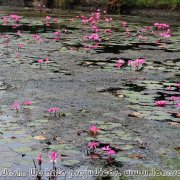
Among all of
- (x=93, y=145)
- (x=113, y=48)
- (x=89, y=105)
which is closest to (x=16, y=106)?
(x=89, y=105)

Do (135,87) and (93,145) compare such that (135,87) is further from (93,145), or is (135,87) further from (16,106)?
(93,145)

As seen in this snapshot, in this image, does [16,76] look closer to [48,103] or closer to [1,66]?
[1,66]

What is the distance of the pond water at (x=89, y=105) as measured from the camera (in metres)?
3.51

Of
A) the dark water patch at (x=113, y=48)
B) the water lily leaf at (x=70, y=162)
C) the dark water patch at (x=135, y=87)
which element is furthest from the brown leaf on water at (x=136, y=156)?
the dark water patch at (x=113, y=48)

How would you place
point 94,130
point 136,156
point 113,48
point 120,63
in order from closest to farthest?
point 136,156, point 94,130, point 120,63, point 113,48

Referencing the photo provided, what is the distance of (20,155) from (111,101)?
196 centimetres

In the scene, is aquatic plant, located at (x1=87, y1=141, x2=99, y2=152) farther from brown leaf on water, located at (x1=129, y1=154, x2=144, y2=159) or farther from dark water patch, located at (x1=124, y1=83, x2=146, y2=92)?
dark water patch, located at (x1=124, y1=83, x2=146, y2=92)

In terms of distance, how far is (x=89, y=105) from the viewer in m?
5.07

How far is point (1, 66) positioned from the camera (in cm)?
717

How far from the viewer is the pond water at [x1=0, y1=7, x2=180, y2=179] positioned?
11.5ft

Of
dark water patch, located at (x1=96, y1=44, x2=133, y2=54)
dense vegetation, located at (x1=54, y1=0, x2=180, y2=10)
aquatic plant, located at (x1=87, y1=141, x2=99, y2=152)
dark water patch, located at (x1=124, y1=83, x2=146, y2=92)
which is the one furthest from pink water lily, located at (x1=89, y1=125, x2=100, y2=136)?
dense vegetation, located at (x1=54, y1=0, x2=180, y2=10)

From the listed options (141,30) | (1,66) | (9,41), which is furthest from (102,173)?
(141,30)

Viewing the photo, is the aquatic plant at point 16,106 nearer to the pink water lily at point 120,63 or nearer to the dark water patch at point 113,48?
the pink water lily at point 120,63

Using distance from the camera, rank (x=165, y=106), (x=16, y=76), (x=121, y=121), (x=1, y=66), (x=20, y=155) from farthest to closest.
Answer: (x=1, y=66) → (x=16, y=76) → (x=165, y=106) → (x=121, y=121) → (x=20, y=155)
